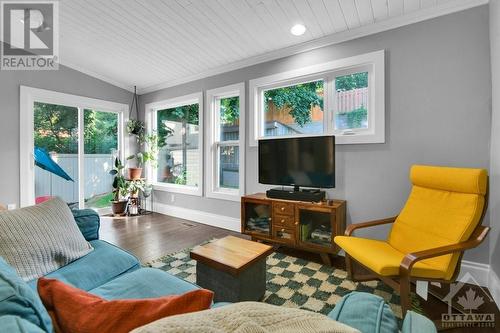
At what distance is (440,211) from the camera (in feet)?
6.45

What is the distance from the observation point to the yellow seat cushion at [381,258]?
164 cm

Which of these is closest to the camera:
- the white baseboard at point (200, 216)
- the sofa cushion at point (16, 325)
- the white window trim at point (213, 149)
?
the sofa cushion at point (16, 325)

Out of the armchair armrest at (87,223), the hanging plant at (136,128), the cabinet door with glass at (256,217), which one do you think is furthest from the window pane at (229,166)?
the armchair armrest at (87,223)

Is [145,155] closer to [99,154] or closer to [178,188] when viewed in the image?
[99,154]

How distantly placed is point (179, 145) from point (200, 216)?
1.44 m

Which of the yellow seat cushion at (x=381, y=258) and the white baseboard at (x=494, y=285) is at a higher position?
the yellow seat cushion at (x=381, y=258)

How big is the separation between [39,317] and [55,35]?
3.95 meters

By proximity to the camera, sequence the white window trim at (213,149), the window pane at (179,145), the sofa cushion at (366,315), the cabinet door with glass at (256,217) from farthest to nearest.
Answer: the window pane at (179,145), the white window trim at (213,149), the cabinet door with glass at (256,217), the sofa cushion at (366,315)

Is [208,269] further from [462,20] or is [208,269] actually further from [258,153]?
[462,20]

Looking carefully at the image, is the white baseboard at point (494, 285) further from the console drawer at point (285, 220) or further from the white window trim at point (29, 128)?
the white window trim at point (29, 128)

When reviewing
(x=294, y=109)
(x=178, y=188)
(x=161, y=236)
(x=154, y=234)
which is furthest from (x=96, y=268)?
(x=178, y=188)

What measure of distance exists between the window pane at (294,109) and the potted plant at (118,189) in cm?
292

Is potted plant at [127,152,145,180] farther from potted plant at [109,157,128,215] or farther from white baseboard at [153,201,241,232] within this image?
white baseboard at [153,201,241,232]
